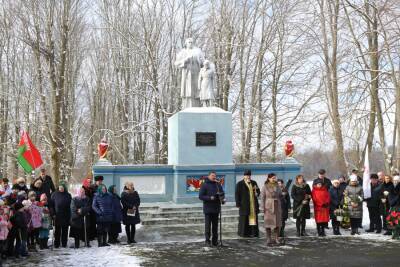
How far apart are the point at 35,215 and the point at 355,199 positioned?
307 inches

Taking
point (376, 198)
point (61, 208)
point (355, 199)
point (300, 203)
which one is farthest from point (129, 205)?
point (376, 198)

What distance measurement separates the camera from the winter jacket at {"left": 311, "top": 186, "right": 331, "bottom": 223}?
11.9 metres

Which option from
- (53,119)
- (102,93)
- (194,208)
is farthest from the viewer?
(102,93)

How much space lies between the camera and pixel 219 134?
15484 mm

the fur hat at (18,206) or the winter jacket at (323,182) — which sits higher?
the winter jacket at (323,182)

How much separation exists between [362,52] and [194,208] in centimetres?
1201

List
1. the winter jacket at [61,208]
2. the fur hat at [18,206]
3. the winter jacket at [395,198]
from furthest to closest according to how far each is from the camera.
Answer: the winter jacket at [395,198] < the winter jacket at [61,208] < the fur hat at [18,206]

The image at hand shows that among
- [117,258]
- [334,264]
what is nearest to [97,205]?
[117,258]

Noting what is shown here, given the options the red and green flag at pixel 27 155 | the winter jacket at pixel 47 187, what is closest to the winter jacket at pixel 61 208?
the winter jacket at pixel 47 187

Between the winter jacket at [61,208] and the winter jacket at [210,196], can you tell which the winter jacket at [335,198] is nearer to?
the winter jacket at [210,196]

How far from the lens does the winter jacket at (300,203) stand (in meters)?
11.8

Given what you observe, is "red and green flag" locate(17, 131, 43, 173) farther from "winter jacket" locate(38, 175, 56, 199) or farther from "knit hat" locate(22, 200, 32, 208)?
"knit hat" locate(22, 200, 32, 208)

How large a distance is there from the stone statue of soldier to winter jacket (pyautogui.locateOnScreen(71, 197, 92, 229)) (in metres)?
6.53

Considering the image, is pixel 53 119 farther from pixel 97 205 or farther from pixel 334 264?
pixel 334 264
